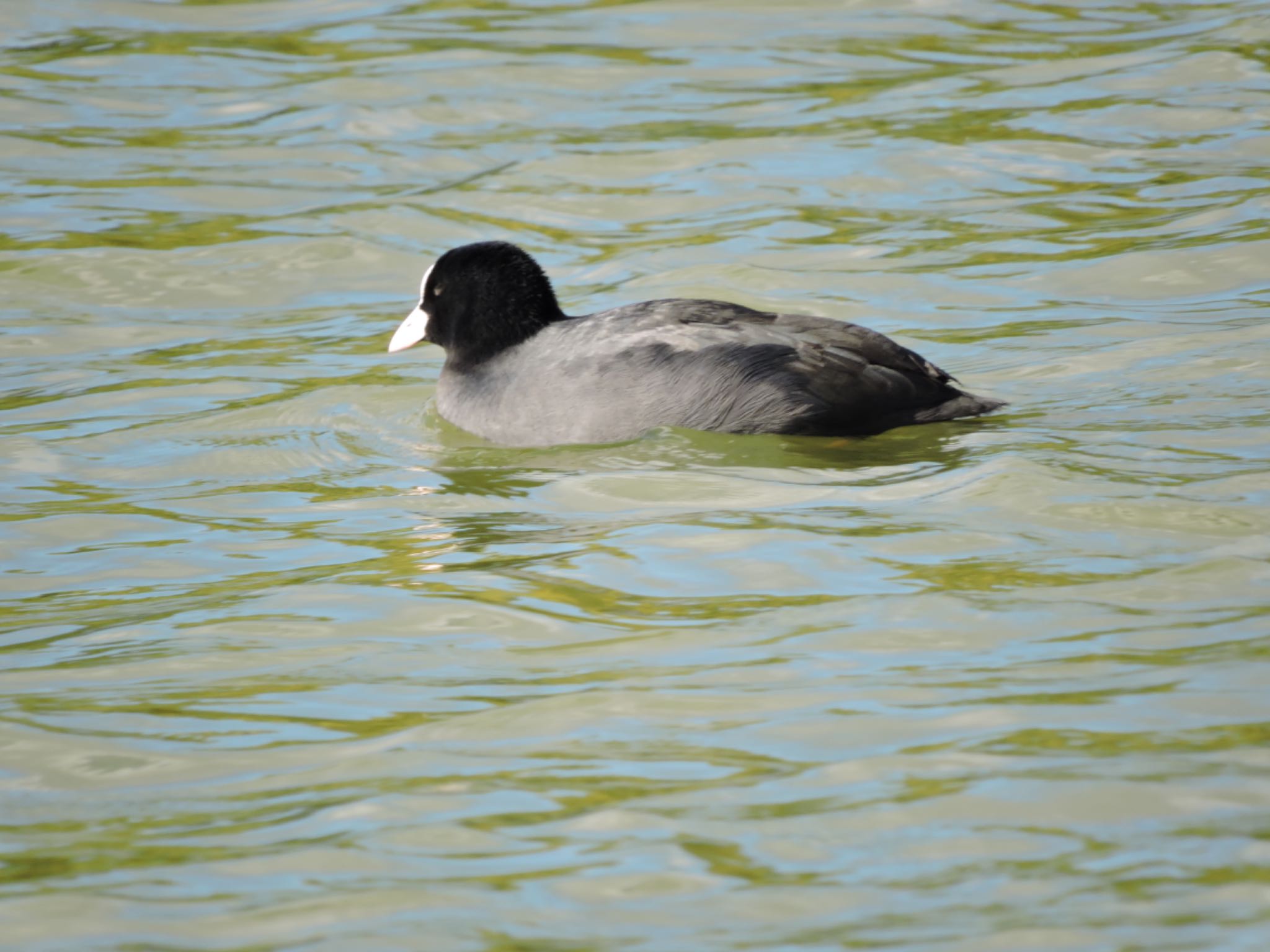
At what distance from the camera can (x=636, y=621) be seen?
486cm

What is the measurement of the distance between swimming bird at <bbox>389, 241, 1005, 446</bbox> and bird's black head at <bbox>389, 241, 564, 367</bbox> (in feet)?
0.70

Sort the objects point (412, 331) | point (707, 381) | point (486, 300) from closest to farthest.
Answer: point (707, 381) → point (486, 300) → point (412, 331)

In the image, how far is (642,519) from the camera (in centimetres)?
580

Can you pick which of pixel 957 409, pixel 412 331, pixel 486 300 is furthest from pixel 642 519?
pixel 412 331

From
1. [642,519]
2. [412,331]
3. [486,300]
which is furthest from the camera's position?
[412,331]

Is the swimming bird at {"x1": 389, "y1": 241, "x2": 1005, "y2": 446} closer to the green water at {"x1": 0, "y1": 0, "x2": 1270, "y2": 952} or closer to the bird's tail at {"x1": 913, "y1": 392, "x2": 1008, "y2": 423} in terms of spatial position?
the bird's tail at {"x1": 913, "y1": 392, "x2": 1008, "y2": 423}

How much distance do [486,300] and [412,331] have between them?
0.58 metres

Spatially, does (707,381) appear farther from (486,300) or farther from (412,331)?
(412,331)

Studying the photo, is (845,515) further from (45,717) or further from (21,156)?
(21,156)

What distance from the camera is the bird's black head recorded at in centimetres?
716

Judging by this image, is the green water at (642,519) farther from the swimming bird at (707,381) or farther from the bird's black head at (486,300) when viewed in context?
the bird's black head at (486,300)

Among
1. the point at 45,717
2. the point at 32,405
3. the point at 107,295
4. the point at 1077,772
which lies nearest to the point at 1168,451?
the point at 1077,772

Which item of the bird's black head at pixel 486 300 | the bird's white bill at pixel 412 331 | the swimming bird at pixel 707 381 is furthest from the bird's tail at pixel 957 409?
the bird's white bill at pixel 412 331

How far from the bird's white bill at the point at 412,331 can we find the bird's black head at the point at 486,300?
11 centimetres
